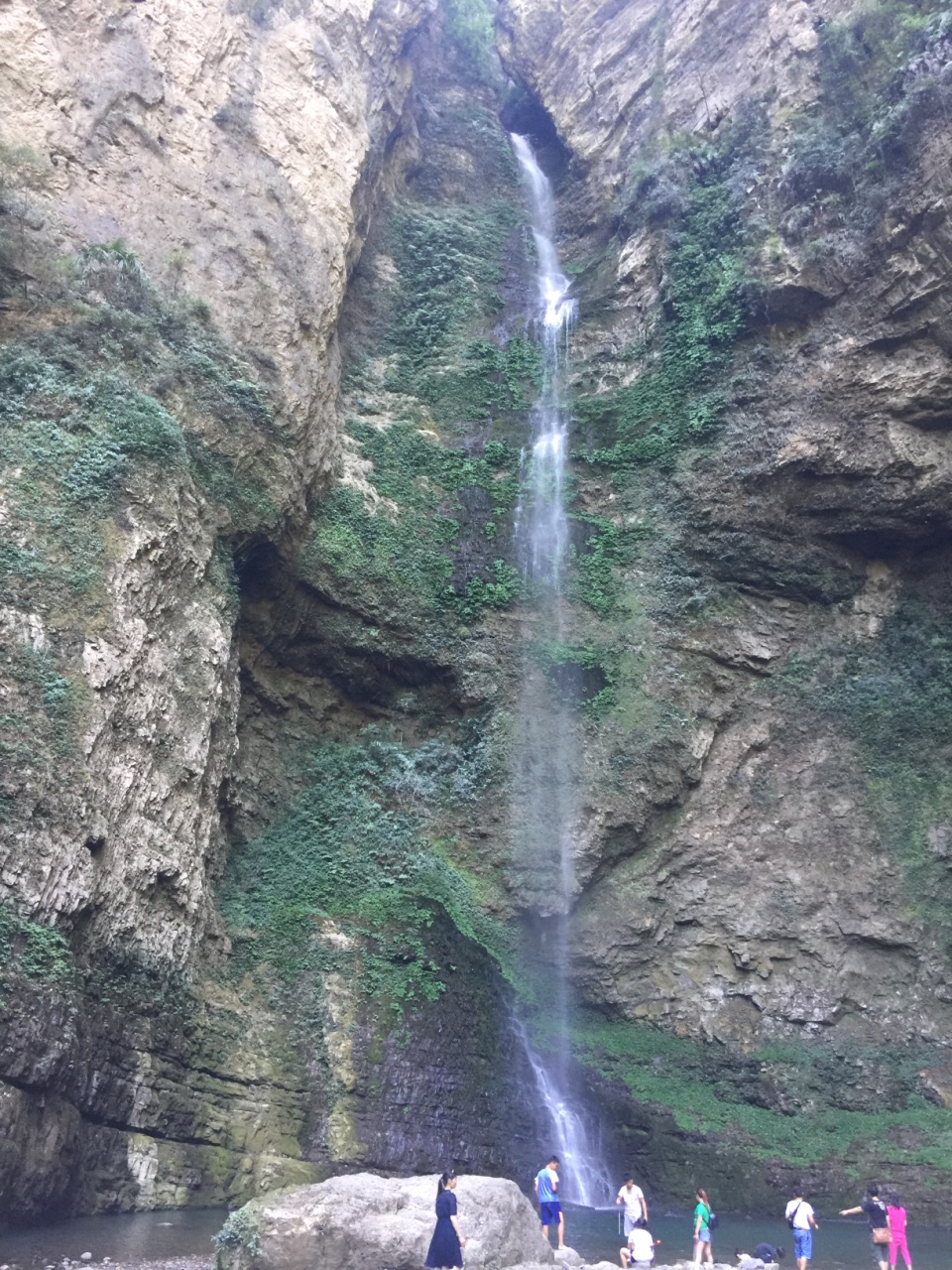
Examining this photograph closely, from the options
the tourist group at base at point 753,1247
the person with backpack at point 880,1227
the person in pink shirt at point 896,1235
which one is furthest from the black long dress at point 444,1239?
the person in pink shirt at point 896,1235

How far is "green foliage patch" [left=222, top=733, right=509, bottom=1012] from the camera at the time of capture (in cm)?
1416

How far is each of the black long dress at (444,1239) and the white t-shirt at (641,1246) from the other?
2.63 metres

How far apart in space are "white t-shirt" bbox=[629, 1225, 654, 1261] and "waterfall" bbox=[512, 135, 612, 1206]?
493 centimetres

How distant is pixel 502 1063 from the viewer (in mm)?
14195

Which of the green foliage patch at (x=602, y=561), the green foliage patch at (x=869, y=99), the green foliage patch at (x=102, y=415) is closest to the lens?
the green foliage patch at (x=102, y=415)

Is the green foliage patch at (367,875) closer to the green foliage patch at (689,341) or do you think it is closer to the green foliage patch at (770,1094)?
the green foliage patch at (770,1094)

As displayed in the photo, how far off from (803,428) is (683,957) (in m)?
9.91

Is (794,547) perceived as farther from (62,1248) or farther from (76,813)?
(62,1248)

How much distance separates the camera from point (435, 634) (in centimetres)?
1866

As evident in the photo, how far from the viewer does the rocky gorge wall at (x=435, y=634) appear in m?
12.0

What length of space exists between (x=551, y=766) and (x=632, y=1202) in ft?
28.6

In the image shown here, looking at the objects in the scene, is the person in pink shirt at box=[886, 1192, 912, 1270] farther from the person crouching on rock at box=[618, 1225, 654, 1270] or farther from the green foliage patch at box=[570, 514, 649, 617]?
the green foliage patch at box=[570, 514, 649, 617]

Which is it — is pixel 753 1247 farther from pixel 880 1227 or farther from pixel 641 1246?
pixel 641 1246

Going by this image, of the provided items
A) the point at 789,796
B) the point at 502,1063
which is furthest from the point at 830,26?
the point at 502,1063
